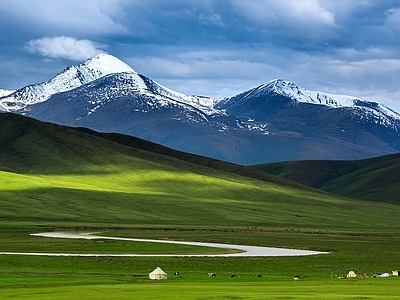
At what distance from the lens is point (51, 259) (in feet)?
274

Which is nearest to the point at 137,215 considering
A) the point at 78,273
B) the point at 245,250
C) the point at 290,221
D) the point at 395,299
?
the point at 290,221

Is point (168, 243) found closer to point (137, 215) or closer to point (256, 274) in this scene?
point (256, 274)

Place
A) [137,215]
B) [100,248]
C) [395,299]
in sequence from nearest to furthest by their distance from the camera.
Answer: [395,299], [100,248], [137,215]

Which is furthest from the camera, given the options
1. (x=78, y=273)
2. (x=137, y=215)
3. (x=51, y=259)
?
(x=137, y=215)

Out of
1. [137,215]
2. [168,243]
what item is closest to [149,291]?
[168,243]

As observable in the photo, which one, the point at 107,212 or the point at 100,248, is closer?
the point at 100,248

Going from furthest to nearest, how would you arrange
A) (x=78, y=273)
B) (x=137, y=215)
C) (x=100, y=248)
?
(x=137, y=215) < (x=100, y=248) < (x=78, y=273)

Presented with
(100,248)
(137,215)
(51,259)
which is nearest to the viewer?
(51,259)

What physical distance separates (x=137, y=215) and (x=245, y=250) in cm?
8401

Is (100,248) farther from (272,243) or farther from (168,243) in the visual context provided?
(272,243)

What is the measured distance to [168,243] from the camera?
115 m

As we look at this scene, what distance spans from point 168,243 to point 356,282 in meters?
56.9

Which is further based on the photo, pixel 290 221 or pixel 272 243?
pixel 290 221

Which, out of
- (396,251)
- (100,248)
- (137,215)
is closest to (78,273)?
(100,248)
